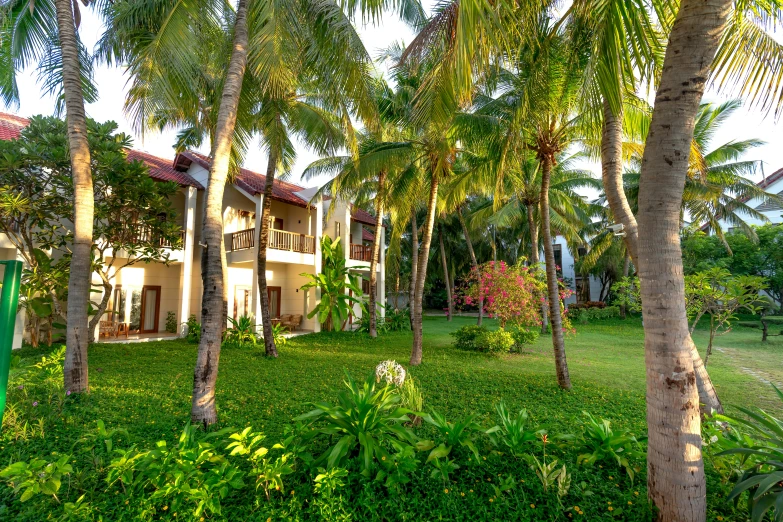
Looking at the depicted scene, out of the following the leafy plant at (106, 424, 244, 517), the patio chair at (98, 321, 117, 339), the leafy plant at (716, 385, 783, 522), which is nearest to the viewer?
the leafy plant at (716, 385, 783, 522)

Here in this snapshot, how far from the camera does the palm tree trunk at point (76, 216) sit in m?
5.71

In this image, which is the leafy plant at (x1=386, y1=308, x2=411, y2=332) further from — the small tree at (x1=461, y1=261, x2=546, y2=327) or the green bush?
the green bush

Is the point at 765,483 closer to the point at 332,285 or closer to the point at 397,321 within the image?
the point at 332,285

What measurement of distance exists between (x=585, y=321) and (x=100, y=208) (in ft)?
80.4

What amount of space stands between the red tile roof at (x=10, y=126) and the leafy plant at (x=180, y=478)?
1361cm

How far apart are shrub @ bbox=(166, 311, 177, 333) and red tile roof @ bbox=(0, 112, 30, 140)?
7.57 m

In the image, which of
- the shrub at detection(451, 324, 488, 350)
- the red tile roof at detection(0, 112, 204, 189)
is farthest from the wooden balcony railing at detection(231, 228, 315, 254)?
the shrub at detection(451, 324, 488, 350)

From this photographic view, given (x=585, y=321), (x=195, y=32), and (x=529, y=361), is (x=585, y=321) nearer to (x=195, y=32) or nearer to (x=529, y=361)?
(x=529, y=361)

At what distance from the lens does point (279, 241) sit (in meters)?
15.4

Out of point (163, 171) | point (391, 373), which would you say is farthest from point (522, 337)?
point (163, 171)

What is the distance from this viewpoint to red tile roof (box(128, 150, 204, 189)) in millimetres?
13773

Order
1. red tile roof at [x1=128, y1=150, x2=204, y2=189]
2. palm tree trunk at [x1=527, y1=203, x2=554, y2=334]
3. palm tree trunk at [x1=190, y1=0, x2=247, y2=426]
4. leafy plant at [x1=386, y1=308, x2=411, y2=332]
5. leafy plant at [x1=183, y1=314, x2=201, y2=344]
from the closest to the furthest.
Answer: palm tree trunk at [x1=190, y1=0, x2=247, y2=426]
palm tree trunk at [x1=527, y1=203, x2=554, y2=334]
leafy plant at [x1=183, y1=314, x2=201, y2=344]
red tile roof at [x1=128, y1=150, x2=204, y2=189]
leafy plant at [x1=386, y1=308, x2=411, y2=332]

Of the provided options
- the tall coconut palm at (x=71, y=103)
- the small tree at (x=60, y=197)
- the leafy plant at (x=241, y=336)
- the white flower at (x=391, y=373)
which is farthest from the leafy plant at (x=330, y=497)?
the leafy plant at (x=241, y=336)

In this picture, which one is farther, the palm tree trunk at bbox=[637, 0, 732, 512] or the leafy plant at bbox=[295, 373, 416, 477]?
the leafy plant at bbox=[295, 373, 416, 477]
